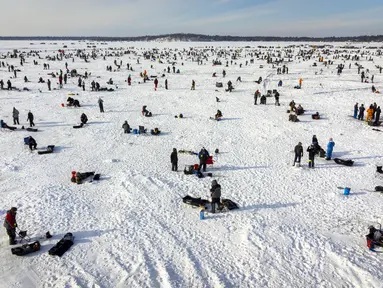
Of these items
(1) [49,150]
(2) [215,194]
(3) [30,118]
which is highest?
(3) [30,118]

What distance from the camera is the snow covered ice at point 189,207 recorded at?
854 cm

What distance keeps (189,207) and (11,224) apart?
6.15 m

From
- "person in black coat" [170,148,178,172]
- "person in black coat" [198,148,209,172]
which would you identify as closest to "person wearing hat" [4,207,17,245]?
"person in black coat" [170,148,178,172]

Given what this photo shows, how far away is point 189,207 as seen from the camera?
38.7ft

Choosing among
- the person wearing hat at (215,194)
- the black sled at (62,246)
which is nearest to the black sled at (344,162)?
the person wearing hat at (215,194)

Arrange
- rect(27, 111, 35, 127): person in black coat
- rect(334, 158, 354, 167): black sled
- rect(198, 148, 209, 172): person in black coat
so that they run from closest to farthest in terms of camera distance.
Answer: rect(198, 148, 209, 172): person in black coat
rect(334, 158, 354, 167): black sled
rect(27, 111, 35, 127): person in black coat

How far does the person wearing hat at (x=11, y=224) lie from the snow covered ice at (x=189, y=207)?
358mm

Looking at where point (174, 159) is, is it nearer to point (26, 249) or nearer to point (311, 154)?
point (311, 154)

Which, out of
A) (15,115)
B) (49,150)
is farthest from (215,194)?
(15,115)

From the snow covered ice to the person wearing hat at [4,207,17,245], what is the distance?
1.17 ft

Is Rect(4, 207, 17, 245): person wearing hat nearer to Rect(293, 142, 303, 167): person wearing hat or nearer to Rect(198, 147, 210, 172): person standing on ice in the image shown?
Rect(198, 147, 210, 172): person standing on ice

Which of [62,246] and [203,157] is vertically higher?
[203,157]

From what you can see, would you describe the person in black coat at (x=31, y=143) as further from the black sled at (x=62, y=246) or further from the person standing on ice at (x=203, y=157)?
the person standing on ice at (x=203, y=157)

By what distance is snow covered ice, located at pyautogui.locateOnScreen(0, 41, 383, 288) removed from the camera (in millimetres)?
8539
